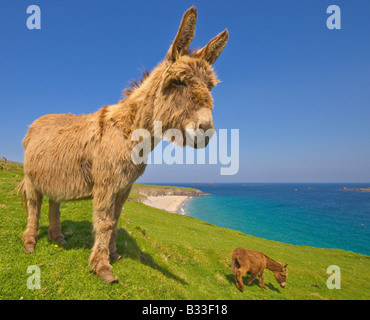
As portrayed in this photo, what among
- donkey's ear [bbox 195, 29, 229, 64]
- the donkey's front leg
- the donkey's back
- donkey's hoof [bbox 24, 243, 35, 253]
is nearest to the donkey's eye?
donkey's ear [bbox 195, 29, 229, 64]

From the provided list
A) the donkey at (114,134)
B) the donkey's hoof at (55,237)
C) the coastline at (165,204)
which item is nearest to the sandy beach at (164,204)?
the coastline at (165,204)

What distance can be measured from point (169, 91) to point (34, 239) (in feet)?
16.7

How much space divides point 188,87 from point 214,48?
93 cm

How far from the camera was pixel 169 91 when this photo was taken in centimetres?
312

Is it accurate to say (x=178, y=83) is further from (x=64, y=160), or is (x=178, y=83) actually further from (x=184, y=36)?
(x=64, y=160)

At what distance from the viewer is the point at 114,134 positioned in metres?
3.68

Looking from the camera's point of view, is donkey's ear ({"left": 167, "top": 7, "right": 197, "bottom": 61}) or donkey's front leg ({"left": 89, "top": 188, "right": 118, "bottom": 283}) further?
donkey's front leg ({"left": 89, "top": 188, "right": 118, "bottom": 283})

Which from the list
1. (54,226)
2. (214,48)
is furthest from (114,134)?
(54,226)

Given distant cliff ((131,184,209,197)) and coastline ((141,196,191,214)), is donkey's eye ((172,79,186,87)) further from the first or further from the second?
distant cliff ((131,184,209,197))

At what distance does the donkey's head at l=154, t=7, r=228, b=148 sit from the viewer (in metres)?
2.80

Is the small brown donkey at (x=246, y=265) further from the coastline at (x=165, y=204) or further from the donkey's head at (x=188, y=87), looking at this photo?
the coastline at (x=165, y=204)

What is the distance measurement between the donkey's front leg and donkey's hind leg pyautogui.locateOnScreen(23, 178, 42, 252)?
2099mm

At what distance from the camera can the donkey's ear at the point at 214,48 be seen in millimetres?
3121

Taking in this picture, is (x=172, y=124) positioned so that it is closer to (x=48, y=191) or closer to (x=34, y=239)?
(x=48, y=191)
